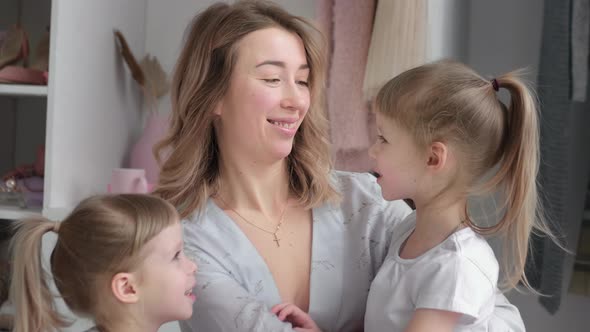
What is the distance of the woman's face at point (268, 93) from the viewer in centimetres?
142

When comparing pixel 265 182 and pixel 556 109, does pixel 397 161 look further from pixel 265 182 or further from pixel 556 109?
pixel 556 109

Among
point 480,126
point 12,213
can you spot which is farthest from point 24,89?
point 480,126

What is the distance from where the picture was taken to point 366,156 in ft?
6.86

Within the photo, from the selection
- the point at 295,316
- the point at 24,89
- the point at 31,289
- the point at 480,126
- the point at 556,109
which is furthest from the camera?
the point at 24,89

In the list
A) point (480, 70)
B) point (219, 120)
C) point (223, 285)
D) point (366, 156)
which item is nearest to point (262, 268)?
point (223, 285)

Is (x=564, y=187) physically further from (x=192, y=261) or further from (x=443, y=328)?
(x=192, y=261)

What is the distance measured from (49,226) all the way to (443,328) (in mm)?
604

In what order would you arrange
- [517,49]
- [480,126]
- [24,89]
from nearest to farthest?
[480,126] < [24,89] < [517,49]

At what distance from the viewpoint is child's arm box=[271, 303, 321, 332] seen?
4.36 ft

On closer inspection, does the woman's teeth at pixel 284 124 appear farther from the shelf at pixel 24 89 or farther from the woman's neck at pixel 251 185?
the shelf at pixel 24 89

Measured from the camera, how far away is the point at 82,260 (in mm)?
1137

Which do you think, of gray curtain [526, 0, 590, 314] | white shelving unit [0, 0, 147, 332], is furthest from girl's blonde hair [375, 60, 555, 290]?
white shelving unit [0, 0, 147, 332]

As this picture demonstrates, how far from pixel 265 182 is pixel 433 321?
0.48 m

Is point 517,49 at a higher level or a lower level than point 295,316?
higher
